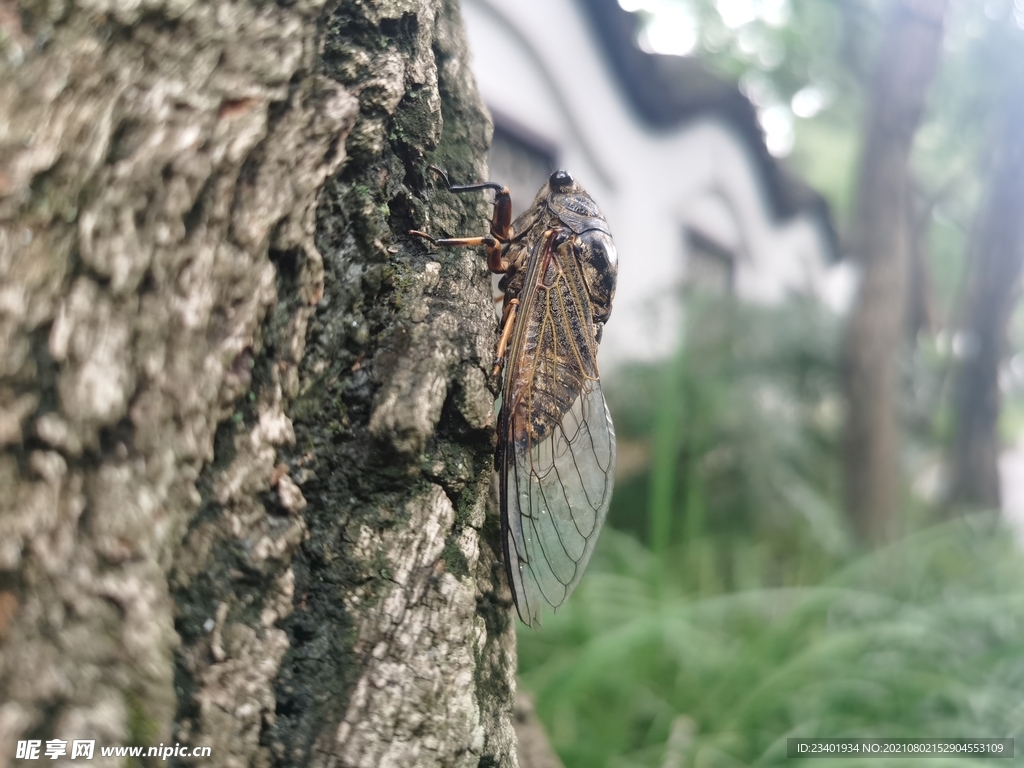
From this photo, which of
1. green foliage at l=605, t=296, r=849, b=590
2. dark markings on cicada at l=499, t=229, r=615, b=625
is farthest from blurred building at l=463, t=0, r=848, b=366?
dark markings on cicada at l=499, t=229, r=615, b=625

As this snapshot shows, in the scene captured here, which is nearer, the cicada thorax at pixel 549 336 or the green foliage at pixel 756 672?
the cicada thorax at pixel 549 336

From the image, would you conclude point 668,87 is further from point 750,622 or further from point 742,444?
point 750,622

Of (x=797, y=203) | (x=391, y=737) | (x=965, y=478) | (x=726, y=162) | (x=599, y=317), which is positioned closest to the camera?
(x=391, y=737)

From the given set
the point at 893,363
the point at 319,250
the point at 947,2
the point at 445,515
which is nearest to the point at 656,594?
the point at 445,515

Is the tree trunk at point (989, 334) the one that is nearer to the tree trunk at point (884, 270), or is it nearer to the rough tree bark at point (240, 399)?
the tree trunk at point (884, 270)

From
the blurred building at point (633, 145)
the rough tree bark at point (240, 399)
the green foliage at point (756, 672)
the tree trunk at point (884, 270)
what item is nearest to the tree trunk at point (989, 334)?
the tree trunk at point (884, 270)

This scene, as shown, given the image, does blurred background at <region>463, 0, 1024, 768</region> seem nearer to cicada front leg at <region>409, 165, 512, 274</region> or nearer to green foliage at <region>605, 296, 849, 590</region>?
green foliage at <region>605, 296, 849, 590</region>

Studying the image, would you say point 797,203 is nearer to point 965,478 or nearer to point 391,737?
point 965,478
